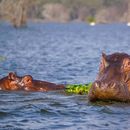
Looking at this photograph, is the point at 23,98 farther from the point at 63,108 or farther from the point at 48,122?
the point at 48,122

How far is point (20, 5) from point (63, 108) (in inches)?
3132

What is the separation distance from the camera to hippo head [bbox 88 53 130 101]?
1620 cm

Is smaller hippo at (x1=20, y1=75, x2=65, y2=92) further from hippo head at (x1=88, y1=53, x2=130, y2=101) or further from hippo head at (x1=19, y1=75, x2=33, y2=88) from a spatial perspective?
hippo head at (x1=88, y1=53, x2=130, y2=101)

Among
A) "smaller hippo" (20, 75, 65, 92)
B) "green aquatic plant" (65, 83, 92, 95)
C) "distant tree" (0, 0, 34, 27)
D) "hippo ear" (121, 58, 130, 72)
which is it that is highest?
"distant tree" (0, 0, 34, 27)

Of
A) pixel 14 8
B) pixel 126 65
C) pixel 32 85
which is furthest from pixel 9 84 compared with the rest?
pixel 14 8

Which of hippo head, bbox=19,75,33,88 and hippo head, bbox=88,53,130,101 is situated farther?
hippo head, bbox=19,75,33,88

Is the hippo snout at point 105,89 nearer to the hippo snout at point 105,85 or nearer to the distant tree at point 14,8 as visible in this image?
the hippo snout at point 105,85

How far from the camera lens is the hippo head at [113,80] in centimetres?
1620

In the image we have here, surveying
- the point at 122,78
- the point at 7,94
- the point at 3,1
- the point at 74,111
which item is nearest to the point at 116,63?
the point at 122,78

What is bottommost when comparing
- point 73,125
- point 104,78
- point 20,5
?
point 73,125

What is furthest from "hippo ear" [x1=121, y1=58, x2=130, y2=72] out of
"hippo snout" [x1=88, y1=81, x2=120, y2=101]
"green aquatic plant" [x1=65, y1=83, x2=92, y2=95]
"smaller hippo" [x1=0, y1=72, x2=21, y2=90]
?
"smaller hippo" [x1=0, y1=72, x2=21, y2=90]

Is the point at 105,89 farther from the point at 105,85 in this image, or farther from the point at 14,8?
the point at 14,8

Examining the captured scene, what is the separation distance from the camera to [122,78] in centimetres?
1644

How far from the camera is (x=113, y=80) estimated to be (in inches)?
645
